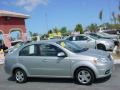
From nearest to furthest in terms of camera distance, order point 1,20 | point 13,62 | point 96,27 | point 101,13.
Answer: point 13,62 < point 1,20 < point 101,13 < point 96,27

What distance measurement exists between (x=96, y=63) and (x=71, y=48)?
1356 mm

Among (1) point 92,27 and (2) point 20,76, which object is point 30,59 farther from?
(1) point 92,27

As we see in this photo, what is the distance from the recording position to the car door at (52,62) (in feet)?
37.8

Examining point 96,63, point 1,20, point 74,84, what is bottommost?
point 74,84

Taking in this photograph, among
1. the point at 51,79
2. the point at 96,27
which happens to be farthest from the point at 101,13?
the point at 51,79

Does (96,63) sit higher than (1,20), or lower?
lower

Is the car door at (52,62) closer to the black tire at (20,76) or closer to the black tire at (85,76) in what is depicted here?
the black tire at (85,76)

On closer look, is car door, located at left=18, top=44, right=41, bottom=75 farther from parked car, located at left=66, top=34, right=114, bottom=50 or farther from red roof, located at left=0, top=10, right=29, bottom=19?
red roof, located at left=0, top=10, right=29, bottom=19

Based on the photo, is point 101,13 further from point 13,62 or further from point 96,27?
point 13,62

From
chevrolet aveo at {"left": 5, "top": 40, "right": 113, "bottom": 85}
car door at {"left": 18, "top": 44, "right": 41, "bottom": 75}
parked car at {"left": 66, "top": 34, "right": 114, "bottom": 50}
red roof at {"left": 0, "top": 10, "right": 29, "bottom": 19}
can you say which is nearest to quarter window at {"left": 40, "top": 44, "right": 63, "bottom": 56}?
chevrolet aveo at {"left": 5, "top": 40, "right": 113, "bottom": 85}

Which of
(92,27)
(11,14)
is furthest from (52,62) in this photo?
(92,27)

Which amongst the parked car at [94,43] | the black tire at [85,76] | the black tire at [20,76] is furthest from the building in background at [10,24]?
the black tire at [85,76]

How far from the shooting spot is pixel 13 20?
3441 cm

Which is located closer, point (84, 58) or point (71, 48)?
point (84, 58)
